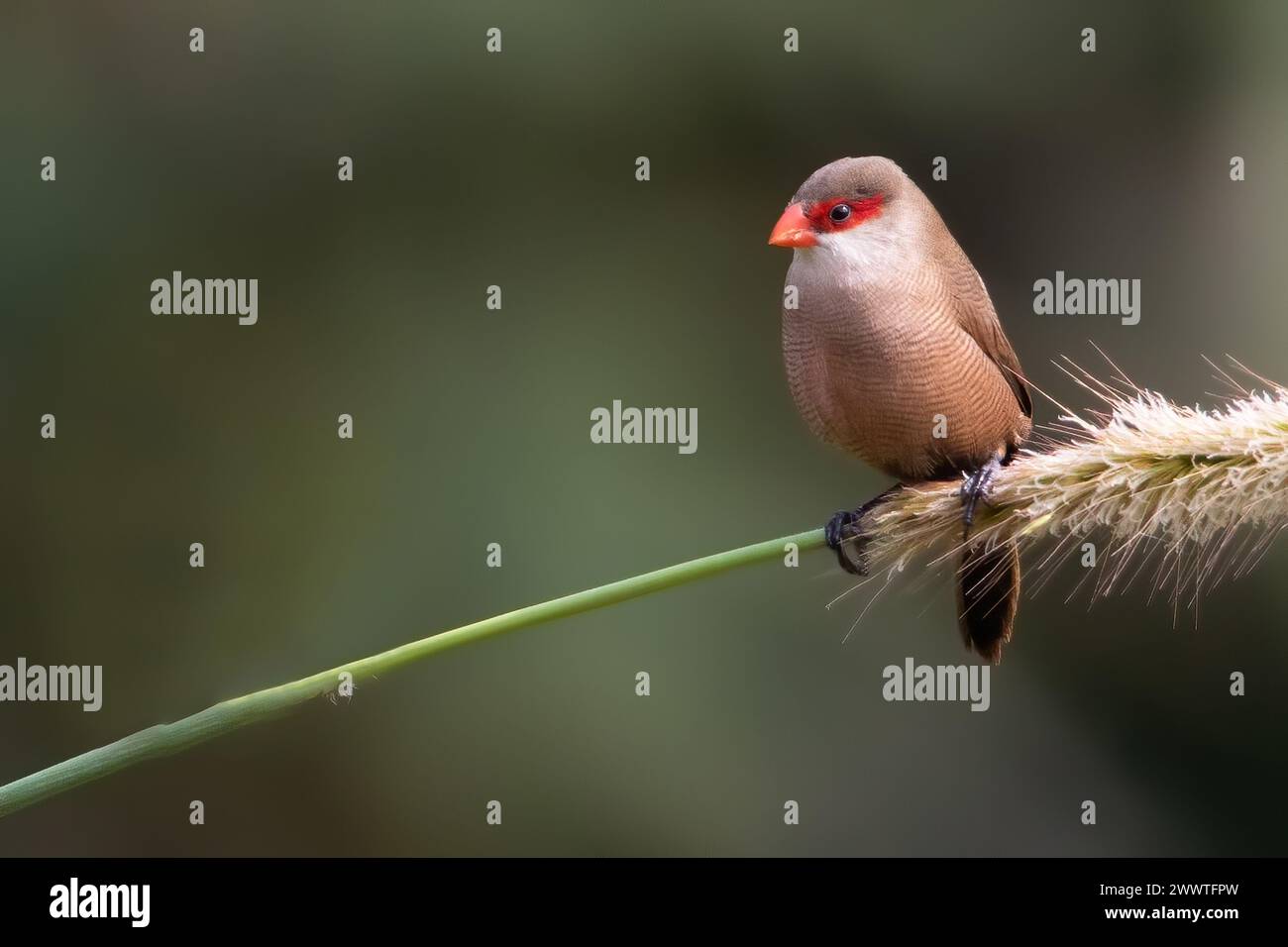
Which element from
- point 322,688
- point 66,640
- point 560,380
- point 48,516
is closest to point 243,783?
point 66,640

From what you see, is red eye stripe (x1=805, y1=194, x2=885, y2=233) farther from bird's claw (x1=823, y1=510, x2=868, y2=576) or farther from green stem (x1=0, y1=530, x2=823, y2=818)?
green stem (x1=0, y1=530, x2=823, y2=818)

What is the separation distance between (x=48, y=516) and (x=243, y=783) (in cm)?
149

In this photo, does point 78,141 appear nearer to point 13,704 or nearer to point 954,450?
point 13,704

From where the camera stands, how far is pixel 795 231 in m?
3.90

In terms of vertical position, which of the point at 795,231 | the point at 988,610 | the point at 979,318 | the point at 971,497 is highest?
the point at 795,231

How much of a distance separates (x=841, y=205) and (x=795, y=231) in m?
0.16

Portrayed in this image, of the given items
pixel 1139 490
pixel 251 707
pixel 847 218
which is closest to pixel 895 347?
pixel 847 218

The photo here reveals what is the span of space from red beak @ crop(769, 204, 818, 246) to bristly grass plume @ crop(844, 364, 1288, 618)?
1.34m

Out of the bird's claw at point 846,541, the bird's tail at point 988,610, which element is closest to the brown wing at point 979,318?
the bird's tail at point 988,610

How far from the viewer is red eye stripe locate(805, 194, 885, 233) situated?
3.91 m

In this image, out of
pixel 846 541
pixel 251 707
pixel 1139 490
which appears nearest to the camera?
pixel 251 707

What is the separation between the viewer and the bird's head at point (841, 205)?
12.8 feet

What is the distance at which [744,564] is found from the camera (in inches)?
89.7

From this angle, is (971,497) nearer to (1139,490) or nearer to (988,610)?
(1139,490)
